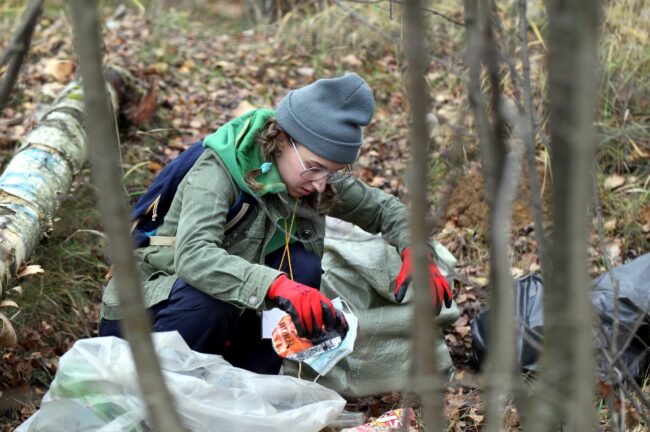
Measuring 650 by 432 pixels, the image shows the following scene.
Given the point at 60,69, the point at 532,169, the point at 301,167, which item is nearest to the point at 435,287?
the point at 301,167

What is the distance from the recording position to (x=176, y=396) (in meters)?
2.33

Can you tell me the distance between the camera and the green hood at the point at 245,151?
8.91 feet

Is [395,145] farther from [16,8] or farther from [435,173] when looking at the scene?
[16,8]

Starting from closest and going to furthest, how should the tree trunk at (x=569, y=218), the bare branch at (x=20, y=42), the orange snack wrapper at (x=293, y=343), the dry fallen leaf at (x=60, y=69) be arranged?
1. the tree trunk at (x=569, y=218)
2. the bare branch at (x=20, y=42)
3. the orange snack wrapper at (x=293, y=343)
4. the dry fallen leaf at (x=60, y=69)

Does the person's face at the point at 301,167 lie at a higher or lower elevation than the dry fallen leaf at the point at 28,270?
higher

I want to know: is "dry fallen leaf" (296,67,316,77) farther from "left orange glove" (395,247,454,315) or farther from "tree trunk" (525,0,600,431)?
"tree trunk" (525,0,600,431)

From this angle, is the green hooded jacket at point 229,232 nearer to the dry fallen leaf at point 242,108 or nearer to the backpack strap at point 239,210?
the backpack strap at point 239,210

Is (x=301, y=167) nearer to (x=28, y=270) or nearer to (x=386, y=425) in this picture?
(x=386, y=425)


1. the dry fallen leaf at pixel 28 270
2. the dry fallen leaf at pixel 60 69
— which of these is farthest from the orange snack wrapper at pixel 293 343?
the dry fallen leaf at pixel 60 69

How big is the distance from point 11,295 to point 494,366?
2494mm

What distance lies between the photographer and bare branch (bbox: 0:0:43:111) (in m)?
1.15

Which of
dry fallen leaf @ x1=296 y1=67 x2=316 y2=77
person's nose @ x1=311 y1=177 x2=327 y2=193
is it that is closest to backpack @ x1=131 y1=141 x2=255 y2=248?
person's nose @ x1=311 y1=177 x2=327 y2=193

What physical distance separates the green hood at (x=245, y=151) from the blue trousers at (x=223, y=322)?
348 millimetres

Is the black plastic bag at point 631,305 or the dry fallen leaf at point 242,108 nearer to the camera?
the black plastic bag at point 631,305
